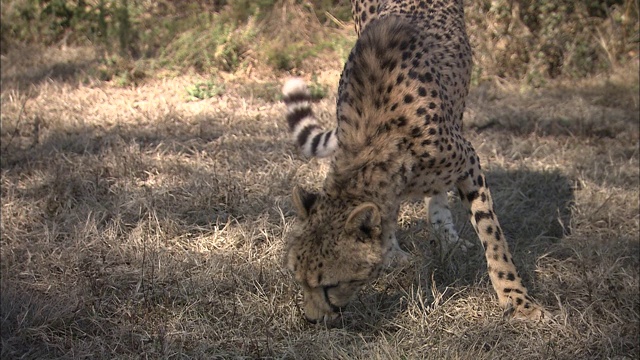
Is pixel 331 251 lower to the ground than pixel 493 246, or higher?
higher

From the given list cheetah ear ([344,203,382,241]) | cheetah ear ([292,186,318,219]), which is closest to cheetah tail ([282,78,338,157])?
cheetah ear ([292,186,318,219])

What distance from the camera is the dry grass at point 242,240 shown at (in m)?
2.69

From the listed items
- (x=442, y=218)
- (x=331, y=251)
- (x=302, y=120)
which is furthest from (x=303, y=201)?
(x=442, y=218)

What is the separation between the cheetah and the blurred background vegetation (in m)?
3.45

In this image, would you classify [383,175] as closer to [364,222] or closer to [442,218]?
[364,222]

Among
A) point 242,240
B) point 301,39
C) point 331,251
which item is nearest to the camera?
point 331,251

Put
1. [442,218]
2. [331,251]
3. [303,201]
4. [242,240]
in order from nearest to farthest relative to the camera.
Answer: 1. [331,251]
2. [303,201]
3. [242,240]
4. [442,218]

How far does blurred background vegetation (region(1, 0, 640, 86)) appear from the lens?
247 inches

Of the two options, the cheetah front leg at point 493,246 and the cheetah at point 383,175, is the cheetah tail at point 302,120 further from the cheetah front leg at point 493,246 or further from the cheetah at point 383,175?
the cheetah front leg at point 493,246

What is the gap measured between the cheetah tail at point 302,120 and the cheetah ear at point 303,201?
0.97 meters

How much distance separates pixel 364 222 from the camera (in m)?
2.42

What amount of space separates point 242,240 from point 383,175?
1105 mm

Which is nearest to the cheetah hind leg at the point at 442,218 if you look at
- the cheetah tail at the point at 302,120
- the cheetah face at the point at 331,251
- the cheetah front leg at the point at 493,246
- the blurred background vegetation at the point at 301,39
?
the cheetah front leg at the point at 493,246

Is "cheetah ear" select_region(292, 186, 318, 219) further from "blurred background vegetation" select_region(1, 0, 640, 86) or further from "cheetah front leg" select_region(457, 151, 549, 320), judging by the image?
"blurred background vegetation" select_region(1, 0, 640, 86)
